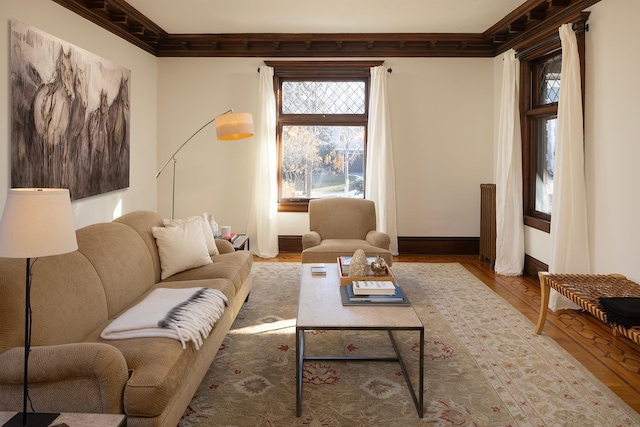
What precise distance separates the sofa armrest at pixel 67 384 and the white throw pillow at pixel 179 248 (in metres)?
1.81

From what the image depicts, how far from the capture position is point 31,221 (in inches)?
73.9

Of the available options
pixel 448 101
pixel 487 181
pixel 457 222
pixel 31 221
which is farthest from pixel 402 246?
pixel 31 221

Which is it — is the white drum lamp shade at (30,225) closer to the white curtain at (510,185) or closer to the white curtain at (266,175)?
the white curtain at (266,175)

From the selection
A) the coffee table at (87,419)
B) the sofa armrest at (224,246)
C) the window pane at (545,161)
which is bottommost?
the coffee table at (87,419)

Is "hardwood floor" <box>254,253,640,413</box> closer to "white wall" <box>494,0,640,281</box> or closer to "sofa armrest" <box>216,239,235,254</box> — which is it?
"white wall" <box>494,0,640,281</box>

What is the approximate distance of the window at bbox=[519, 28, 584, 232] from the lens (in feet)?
18.5

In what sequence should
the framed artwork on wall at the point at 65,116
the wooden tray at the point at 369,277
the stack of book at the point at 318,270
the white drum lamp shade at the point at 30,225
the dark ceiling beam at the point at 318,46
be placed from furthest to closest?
the dark ceiling beam at the point at 318,46
the stack of book at the point at 318,270
the framed artwork on wall at the point at 65,116
the wooden tray at the point at 369,277
the white drum lamp shade at the point at 30,225

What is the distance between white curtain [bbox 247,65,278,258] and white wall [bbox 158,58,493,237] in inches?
7.9

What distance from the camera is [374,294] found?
3299mm

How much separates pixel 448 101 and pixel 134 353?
584 cm

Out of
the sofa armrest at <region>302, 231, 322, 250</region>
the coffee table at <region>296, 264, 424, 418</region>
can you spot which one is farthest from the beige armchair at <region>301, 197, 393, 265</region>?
the coffee table at <region>296, 264, 424, 418</region>

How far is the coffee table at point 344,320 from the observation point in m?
2.76

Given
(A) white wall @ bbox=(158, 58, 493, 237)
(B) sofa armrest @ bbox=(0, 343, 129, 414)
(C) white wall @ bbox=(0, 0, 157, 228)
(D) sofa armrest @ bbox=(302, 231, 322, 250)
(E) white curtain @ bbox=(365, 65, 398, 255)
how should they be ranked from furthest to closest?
1. (A) white wall @ bbox=(158, 58, 493, 237)
2. (E) white curtain @ bbox=(365, 65, 398, 255)
3. (D) sofa armrest @ bbox=(302, 231, 322, 250)
4. (C) white wall @ bbox=(0, 0, 157, 228)
5. (B) sofa armrest @ bbox=(0, 343, 129, 414)

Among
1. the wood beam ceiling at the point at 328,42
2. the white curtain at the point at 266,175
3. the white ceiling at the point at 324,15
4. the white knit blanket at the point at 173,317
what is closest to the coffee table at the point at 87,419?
the white knit blanket at the point at 173,317
